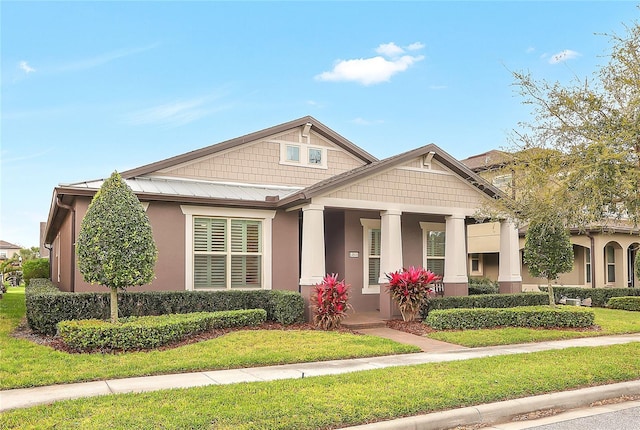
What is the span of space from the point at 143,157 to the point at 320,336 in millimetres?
8805

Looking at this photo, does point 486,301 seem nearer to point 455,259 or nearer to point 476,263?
point 455,259

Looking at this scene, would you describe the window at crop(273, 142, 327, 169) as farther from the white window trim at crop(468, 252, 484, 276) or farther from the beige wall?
the white window trim at crop(468, 252, 484, 276)

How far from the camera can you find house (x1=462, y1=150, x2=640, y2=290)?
2300cm

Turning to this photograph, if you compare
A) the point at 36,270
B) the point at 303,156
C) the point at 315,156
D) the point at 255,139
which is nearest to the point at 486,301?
the point at 315,156

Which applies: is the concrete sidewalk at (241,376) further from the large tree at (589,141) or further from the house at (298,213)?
the house at (298,213)

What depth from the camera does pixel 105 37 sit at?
13.0 meters

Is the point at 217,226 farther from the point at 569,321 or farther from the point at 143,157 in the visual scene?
the point at 569,321

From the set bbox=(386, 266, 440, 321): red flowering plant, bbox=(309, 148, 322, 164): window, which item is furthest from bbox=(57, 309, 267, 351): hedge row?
bbox=(309, 148, 322, 164): window

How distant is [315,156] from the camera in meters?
17.7

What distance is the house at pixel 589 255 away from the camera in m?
23.0

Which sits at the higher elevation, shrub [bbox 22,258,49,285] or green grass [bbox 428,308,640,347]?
shrub [bbox 22,258,49,285]

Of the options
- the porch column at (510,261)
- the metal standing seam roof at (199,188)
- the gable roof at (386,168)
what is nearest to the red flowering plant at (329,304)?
the gable roof at (386,168)

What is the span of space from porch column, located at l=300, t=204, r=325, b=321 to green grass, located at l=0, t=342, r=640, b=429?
5353mm

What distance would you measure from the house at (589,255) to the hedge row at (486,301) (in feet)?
21.0
